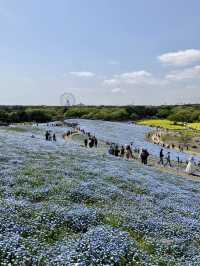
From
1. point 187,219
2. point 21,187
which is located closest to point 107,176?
point 21,187

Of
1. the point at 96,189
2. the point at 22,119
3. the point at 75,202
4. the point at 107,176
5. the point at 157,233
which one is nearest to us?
the point at 157,233

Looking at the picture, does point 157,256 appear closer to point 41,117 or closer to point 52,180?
point 52,180

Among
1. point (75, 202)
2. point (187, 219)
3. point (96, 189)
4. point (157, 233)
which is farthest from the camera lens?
point (96, 189)

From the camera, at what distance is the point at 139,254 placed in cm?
1389

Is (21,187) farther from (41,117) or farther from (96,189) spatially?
(41,117)

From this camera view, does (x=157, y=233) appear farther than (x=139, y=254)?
Yes

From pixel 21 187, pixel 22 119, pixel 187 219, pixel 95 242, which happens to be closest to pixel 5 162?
pixel 21 187

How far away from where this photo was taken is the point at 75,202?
20.6m

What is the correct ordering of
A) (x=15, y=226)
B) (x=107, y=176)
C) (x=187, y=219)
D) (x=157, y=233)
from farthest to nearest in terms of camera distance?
(x=107, y=176) → (x=187, y=219) → (x=157, y=233) → (x=15, y=226)

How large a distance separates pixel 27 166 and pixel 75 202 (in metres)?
9.28

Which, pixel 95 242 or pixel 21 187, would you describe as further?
pixel 21 187

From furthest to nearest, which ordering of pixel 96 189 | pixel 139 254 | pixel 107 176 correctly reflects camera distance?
pixel 107 176, pixel 96 189, pixel 139 254

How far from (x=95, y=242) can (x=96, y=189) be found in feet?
31.1

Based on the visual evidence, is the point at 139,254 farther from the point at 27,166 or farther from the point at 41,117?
the point at 41,117
